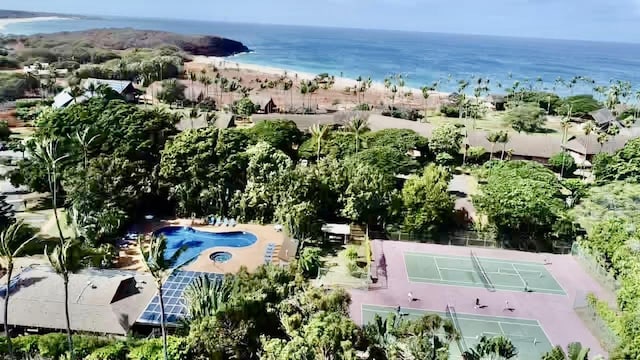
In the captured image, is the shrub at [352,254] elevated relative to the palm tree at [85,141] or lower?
lower

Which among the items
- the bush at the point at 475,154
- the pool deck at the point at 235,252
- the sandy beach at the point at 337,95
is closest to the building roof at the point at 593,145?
the bush at the point at 475,154

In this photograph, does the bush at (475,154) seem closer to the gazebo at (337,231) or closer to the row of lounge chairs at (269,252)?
the gazebo at (337,231)

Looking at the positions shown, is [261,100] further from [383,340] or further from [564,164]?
[383,340]

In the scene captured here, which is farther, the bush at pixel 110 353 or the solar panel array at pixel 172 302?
the solar panel array at pixel 172 302

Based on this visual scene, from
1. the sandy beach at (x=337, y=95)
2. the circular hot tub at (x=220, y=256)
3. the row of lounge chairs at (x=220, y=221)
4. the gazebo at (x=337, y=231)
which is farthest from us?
the sandy beach at (x=337, y=95)

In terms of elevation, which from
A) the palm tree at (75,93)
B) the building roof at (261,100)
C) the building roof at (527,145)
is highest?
the palm tree at (75,93)

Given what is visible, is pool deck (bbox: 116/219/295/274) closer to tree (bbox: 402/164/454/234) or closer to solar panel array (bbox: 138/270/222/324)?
solar panel array (bbox: 138/270/222/324)

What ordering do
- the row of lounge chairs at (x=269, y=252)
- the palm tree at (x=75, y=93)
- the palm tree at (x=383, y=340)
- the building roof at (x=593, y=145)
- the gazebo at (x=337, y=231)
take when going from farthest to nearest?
the palm tree at (x=75, y=93) < the building roof at (x=593, y=145) < the gazebo at (x=337, y=231) < the row of lounge chairs at (x=269, y=252) < the palm tree at (x=383, y=340)

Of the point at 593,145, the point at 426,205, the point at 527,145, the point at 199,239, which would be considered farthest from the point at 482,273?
the point at 593,145
